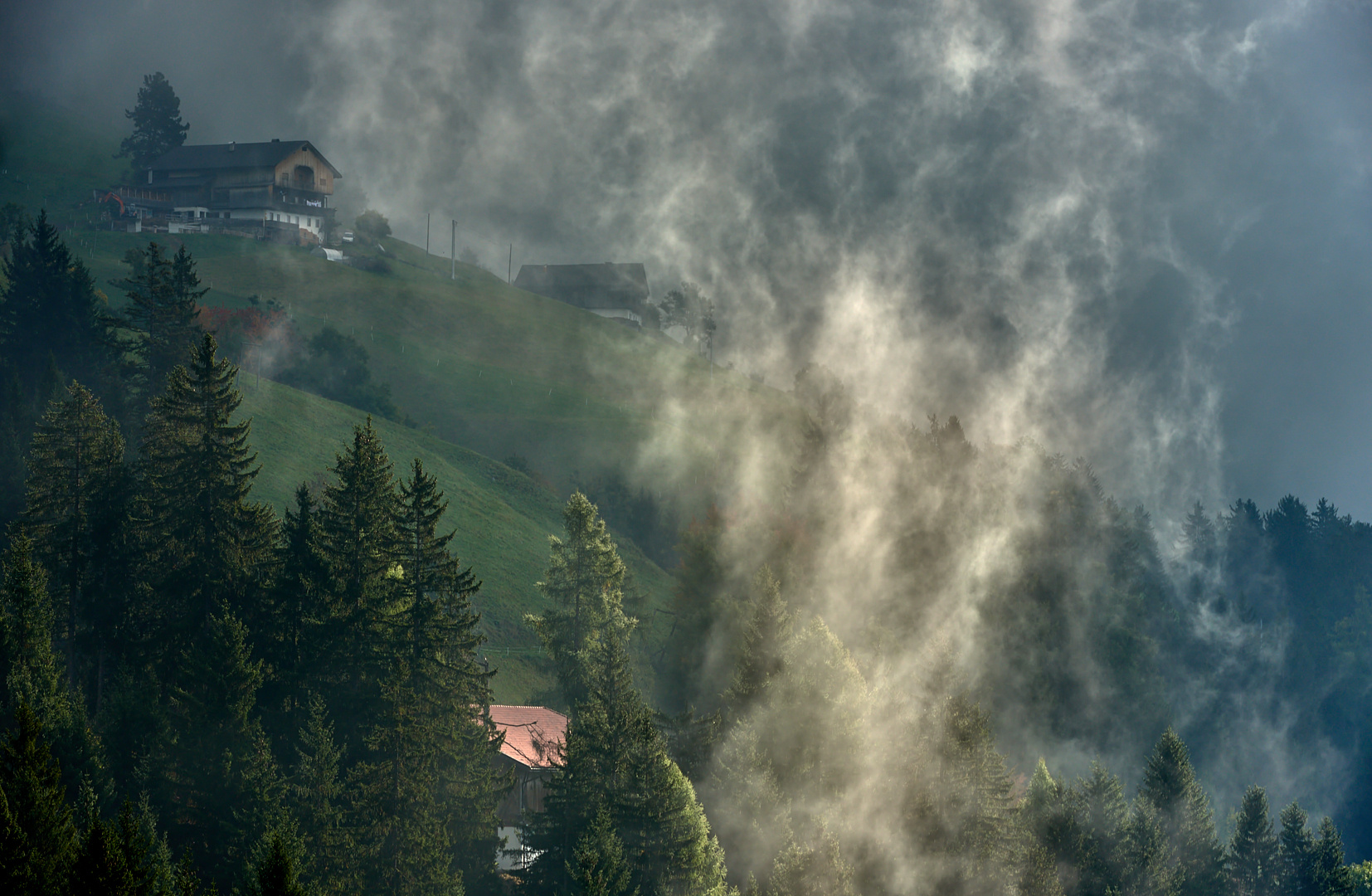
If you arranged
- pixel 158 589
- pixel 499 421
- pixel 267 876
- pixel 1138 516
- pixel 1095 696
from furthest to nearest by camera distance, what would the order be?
pixel 499 421
pixel 1138 516
pixel 1095 696
pixel 158 589
pixel 267 876

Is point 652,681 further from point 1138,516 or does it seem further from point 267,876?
point 1138,516

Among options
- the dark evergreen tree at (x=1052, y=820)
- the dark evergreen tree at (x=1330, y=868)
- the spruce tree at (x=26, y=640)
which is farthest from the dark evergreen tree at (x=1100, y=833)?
the spruce tree at (x=26, y=640)

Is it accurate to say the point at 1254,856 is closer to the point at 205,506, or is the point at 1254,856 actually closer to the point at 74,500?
the point at 205,506

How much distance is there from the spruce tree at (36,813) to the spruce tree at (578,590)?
3514 cm

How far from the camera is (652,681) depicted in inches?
3292

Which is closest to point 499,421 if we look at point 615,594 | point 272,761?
point 615,594

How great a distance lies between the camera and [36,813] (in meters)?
34.2

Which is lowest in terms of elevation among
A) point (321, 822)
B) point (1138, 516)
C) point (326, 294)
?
point (321, 822)

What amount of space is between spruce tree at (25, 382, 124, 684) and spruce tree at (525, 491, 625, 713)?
25099 mm

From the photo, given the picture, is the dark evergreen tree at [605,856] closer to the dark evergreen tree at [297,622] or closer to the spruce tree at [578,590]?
the dark evergreen tree at [297,622]

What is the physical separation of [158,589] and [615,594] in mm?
27520

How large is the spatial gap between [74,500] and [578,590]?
28551mm

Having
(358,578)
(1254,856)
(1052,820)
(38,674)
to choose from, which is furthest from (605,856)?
(1254,856)

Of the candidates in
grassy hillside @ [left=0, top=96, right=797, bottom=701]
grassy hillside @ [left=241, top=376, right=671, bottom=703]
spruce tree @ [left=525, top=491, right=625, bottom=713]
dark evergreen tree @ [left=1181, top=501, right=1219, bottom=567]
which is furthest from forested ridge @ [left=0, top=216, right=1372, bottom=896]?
dark evergreen tree @ [left=1181, top=501, right=1219, bottom=567]
